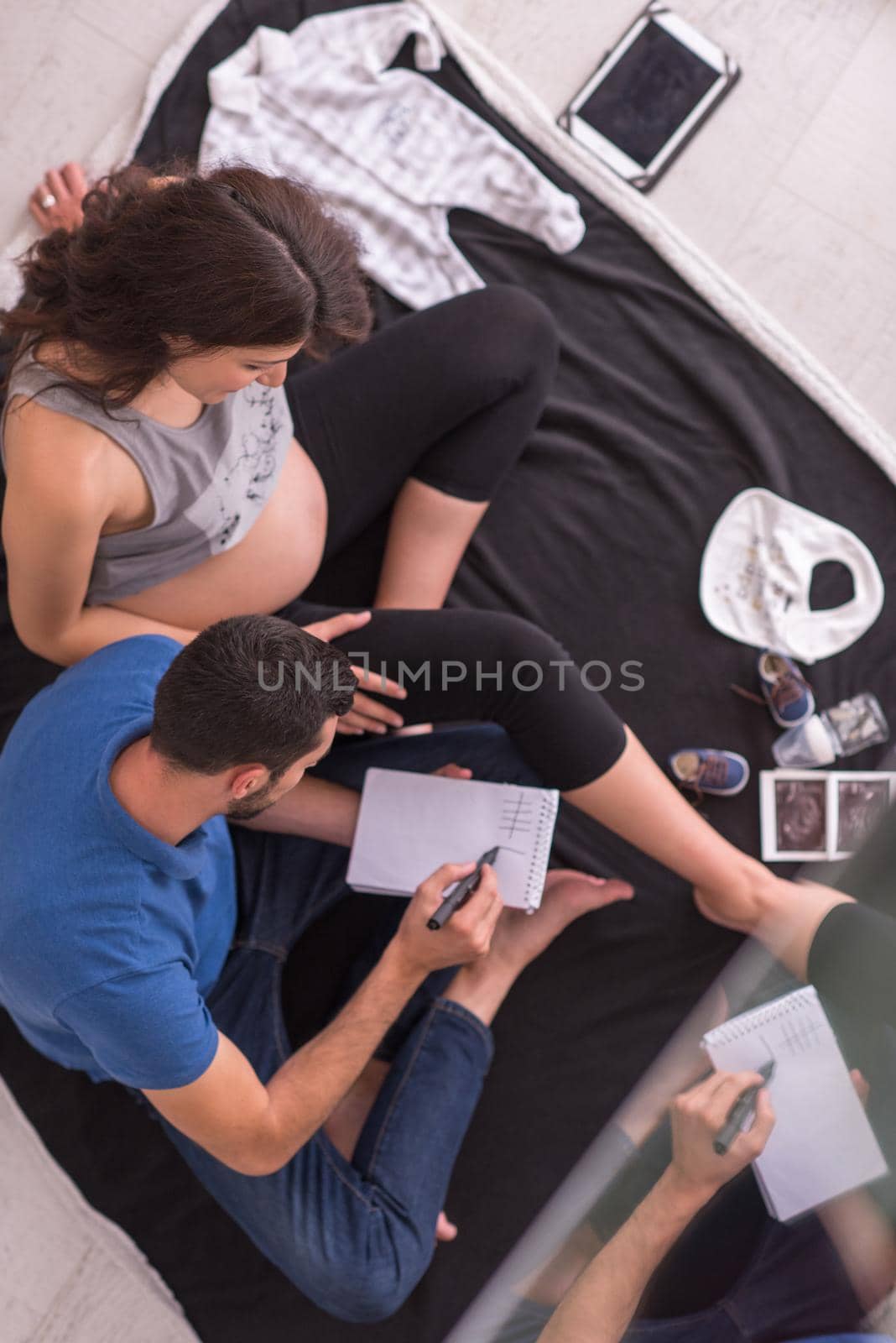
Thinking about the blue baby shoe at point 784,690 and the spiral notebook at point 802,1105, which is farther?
the blue baby shoe at point 784,690

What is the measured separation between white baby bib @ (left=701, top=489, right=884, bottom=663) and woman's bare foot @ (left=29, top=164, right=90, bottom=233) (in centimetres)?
133

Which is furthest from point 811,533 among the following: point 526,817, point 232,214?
point 232,214

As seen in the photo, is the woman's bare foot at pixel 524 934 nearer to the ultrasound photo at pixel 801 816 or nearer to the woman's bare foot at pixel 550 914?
the woman's bare foot at pixel 550 914

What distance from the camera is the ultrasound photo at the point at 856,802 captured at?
5.83 feet

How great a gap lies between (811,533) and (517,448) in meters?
0.58

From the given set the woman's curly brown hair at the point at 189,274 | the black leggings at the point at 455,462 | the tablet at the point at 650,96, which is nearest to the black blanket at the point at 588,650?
the tablet at the point at 650,96

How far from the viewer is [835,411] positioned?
6.25ft

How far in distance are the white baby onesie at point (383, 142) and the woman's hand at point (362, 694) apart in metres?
0.74

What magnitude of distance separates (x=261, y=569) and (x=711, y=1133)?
966 millimetres

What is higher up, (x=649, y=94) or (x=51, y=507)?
(x=649, y=94)

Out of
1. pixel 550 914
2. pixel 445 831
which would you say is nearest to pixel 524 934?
pixel 550 914

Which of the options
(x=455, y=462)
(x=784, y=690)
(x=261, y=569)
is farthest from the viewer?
(x=784, y=690)

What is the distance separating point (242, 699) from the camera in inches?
40.3

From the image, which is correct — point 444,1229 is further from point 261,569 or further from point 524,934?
point 261,569
